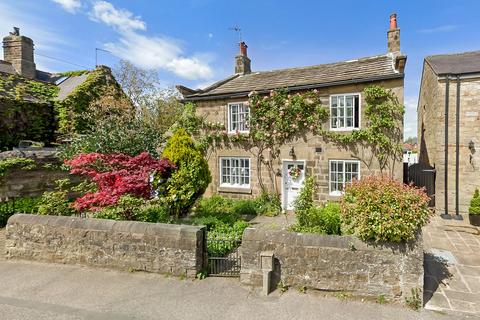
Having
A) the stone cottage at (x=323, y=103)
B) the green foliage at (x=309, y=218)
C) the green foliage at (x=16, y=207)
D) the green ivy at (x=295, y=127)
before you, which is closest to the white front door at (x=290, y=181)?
the stone cottage at (x=323, y=103)

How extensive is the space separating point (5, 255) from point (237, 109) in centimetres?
1002

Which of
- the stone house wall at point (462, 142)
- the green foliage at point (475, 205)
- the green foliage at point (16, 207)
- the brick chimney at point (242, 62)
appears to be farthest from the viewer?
the brick chimney at point (242, 62)

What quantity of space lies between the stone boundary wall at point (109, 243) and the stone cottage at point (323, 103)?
7.36m

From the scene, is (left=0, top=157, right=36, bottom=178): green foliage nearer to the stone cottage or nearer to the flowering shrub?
the stone cottage

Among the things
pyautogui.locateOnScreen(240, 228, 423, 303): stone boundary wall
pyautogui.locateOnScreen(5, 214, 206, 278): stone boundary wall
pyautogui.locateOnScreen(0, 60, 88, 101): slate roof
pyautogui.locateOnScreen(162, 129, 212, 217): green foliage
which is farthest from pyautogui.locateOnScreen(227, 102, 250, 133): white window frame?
pyautogui.locateOnScreen(0, 60, 88, 101): slate roof

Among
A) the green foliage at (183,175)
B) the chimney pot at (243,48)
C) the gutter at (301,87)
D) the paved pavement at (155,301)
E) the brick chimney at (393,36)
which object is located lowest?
the paved pavement at (155,301)

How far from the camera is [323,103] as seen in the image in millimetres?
11445

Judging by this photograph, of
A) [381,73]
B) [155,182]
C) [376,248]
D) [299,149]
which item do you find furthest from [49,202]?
[381,73]

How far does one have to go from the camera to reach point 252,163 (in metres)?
12.9

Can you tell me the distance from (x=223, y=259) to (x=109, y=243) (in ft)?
8.39

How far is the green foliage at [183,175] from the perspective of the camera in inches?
328

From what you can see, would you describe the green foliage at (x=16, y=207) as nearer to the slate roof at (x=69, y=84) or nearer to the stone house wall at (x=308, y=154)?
the stone house wall at (x=308, y=154)

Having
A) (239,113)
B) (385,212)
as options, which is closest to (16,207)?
(239,113)

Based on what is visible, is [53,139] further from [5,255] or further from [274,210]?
[274,210]
